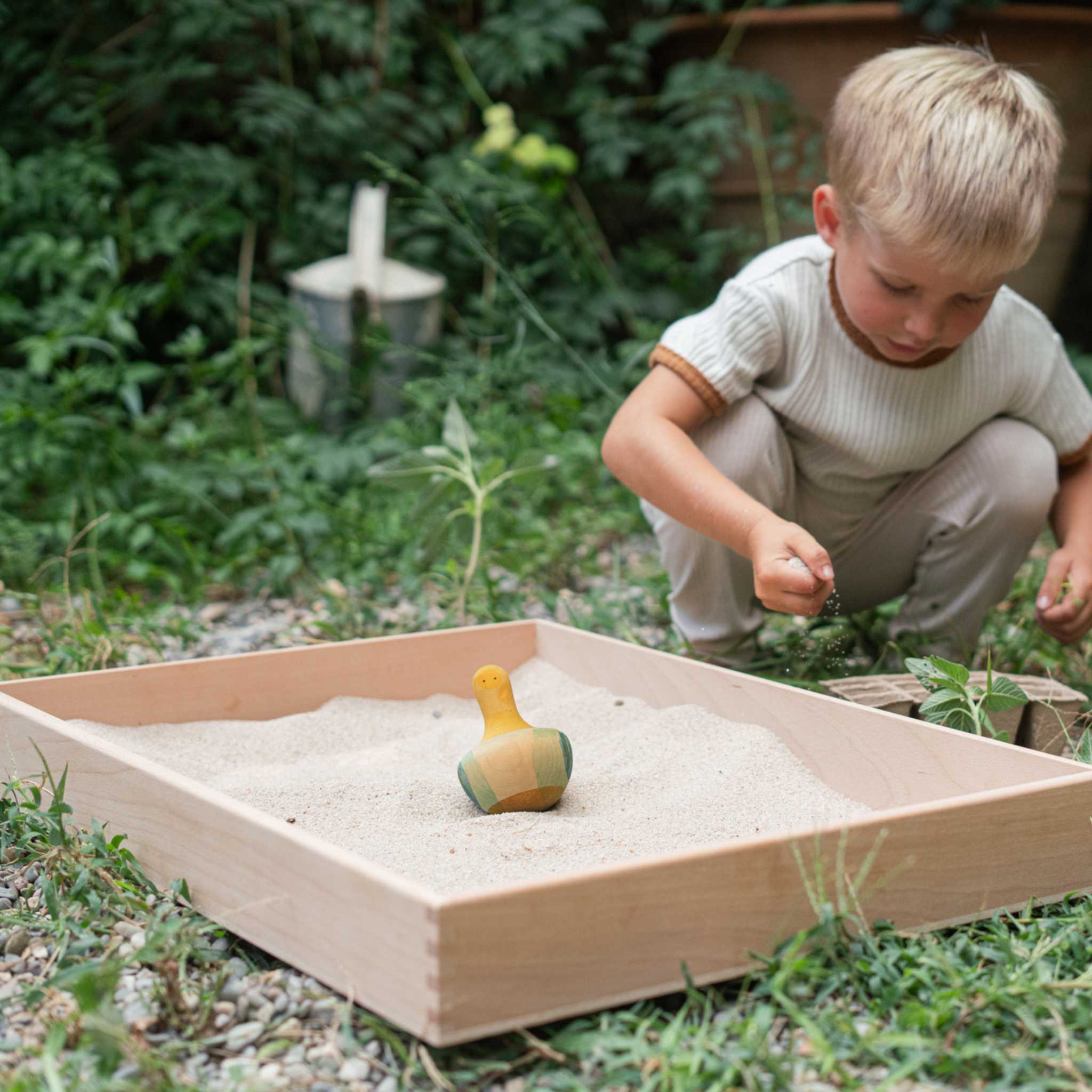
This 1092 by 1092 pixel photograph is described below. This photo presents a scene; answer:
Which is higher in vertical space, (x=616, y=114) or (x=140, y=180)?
(x=616, y=114)

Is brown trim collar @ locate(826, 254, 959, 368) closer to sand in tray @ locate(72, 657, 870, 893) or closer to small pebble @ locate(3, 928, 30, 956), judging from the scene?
sand in tray @ locate(72, 657, 870, 893)

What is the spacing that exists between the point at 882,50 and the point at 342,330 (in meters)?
1.89

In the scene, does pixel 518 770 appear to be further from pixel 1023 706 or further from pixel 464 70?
pixel 464 70

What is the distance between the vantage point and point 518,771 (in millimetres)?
1500

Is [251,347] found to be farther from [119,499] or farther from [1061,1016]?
[1061,1016]

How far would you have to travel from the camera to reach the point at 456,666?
2.07 meters

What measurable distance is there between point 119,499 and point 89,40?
192 centimetres

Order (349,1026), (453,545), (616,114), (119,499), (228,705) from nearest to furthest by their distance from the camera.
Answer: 1. (349,1026)
2. (228,705)
3. (453,545)
4. (119,499)
5. (616,114)

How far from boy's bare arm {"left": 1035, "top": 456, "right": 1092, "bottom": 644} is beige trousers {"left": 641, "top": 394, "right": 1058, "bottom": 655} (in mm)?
50

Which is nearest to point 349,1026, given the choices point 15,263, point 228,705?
point 228,705

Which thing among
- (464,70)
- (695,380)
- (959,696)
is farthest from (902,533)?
(464,70)

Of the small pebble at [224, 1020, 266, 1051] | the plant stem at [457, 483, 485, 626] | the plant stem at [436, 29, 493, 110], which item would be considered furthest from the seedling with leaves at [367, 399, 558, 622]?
the plant stem at [436, 29, 493, 110]

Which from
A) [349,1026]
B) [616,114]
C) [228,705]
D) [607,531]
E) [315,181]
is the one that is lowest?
[607,531]

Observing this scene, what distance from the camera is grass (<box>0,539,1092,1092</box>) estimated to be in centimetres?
108
